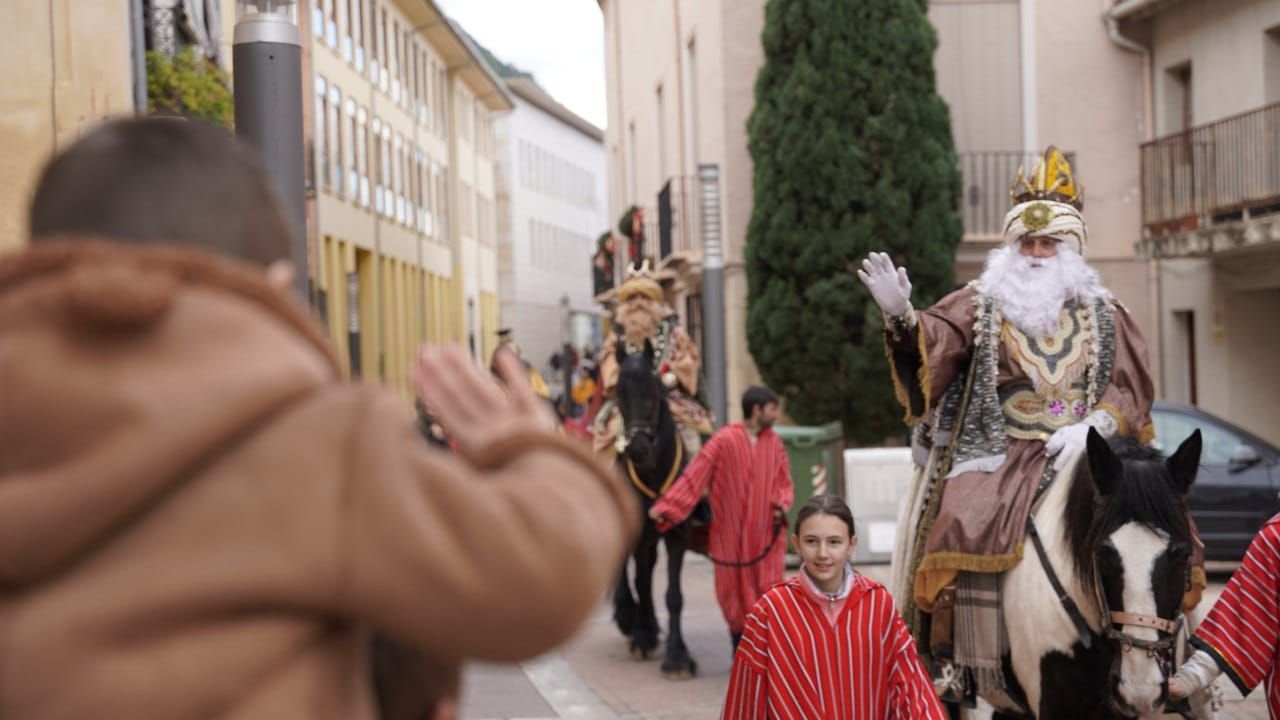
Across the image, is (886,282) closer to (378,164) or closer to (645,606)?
(645,606)

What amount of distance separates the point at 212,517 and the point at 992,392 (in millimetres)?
5341

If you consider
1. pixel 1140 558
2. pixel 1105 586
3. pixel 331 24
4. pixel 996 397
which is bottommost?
pixel 1105 586

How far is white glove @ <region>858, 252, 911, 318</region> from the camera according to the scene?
642cm

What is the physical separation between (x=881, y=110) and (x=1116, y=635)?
15575 mm

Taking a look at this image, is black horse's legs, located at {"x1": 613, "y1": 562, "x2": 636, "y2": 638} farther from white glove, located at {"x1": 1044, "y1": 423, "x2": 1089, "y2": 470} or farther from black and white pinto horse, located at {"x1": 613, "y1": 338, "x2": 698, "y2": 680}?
white glove, located at {"x1": 1044, "y1": 423, "x2": 1089, "y2": 470}

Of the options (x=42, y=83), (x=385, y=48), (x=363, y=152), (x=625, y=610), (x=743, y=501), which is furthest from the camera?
(x=385, y=48)

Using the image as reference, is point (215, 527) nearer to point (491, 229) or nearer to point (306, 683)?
point (306, 683)

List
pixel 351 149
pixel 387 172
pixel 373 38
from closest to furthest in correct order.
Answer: pixel 351 149, pixel 373 38, pixel 387 172

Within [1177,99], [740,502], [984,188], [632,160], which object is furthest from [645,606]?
[632,160]

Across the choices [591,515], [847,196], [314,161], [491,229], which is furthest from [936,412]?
[491,229]

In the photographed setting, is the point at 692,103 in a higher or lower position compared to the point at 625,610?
higher

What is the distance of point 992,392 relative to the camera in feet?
22.2

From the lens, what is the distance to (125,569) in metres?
1.75

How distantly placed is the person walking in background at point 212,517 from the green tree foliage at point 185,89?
11.7 m
